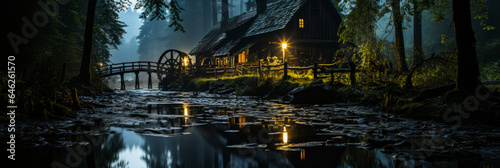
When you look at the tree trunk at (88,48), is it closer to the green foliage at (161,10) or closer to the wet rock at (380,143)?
the green foliage at (161,10)

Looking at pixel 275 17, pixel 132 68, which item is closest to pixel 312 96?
pixel 275 17

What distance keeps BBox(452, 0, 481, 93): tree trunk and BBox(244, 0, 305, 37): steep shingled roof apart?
17.4 m

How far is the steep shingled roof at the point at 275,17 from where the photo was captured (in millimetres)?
25375

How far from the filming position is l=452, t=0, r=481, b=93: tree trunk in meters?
6.95

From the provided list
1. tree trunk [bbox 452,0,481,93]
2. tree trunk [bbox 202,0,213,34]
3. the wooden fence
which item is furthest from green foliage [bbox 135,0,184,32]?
tree trunk [bbox 202,0,213,34]

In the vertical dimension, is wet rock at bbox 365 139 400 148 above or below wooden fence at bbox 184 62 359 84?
below

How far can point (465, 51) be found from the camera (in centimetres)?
696

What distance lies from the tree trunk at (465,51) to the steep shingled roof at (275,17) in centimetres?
1743

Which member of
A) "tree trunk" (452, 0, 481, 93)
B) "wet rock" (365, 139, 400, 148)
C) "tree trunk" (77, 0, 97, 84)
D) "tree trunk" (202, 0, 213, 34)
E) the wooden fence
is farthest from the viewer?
"tree trunk" (202, 0, 213, 34)

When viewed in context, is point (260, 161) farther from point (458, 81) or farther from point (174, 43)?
point (174, 43)

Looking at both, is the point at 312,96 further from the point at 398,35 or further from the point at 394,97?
the point at 398,35

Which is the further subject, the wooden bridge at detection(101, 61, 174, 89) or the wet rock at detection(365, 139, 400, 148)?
the wooden bridge at detection(101, 61, 174, 89)

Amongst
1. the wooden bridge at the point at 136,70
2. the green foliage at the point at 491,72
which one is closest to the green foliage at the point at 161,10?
the green foliage at the point at 491,72

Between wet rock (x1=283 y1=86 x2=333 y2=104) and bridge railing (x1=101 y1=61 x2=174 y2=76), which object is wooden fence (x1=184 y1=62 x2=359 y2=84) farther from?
bridge railing (x1=101 y1=61 x2=174 y2=76)
